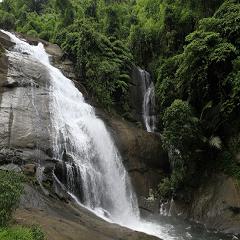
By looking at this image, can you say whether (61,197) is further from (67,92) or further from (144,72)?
(144,72)

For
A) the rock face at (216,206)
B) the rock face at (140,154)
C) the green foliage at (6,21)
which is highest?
the green foliage at (6,21)

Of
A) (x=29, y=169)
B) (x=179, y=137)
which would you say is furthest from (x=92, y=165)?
(x=179, y=137)

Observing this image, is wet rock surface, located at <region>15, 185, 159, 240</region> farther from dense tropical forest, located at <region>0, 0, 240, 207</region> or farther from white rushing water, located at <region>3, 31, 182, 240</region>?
dense tropical forest, located at <region>0, 0, 240, 207</region>

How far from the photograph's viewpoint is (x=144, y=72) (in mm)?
30109

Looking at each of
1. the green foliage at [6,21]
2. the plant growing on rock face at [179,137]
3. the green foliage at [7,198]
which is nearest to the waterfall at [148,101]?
the plant growing on rock face at [179,137]

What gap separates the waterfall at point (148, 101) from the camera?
26703 millimetres

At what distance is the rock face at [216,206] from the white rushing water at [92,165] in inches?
82.8

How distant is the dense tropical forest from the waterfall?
2.00 feet

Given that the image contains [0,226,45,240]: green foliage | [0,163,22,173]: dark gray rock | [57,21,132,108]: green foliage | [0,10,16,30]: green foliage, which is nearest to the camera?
[0,226,45,240]: green foliage

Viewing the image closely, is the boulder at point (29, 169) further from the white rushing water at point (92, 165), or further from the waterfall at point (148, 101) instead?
the waterfall at point (148, 101)

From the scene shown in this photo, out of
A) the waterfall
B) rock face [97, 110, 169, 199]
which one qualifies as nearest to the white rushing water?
rock face [97, 110, 169, 199]

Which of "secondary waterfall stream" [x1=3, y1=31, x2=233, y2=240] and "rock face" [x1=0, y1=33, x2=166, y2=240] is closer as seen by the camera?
"rock face" [x1=0, y1=33, x2=166, y2=240]

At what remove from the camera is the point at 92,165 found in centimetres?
1952

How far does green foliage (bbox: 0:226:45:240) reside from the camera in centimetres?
926
